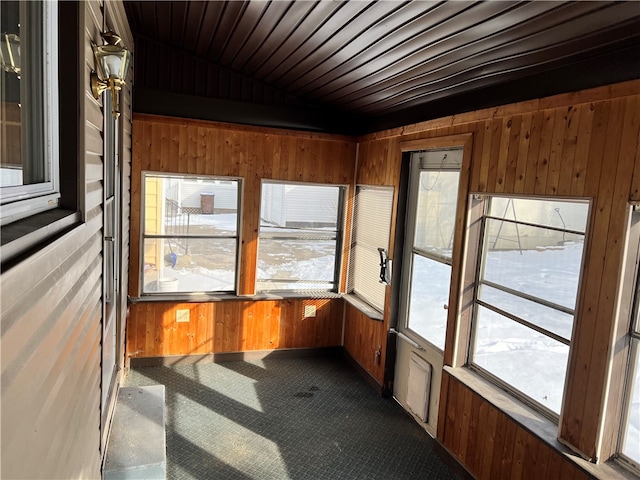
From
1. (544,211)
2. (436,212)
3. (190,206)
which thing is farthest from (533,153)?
(190,206)

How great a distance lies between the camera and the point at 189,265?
5.04 m

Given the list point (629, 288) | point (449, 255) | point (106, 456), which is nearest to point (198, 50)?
point (449, 255)

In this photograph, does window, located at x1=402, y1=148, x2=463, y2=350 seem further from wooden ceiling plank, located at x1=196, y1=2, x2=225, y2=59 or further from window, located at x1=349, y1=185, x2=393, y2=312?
wooden ceiling plank, located at x1=196, y1=2, x2=225, y2=59

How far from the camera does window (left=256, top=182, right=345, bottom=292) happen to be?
5191 mm

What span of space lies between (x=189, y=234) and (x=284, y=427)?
224cm

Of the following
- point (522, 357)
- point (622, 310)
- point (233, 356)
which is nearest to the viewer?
point (622, 310)

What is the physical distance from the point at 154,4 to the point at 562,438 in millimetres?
3814

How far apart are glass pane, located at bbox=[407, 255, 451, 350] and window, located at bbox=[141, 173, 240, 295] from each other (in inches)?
79.0

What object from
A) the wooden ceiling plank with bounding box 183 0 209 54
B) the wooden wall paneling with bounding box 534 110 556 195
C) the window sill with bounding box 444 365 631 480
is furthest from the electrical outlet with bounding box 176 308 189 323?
the wooden wall paneling with bounding box 534 110 556 195

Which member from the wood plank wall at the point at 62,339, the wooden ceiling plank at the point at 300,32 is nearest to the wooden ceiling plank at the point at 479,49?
the wooden ceiling plank at the point at 300,32

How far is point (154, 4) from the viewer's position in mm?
3326

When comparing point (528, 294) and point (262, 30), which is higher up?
point (262, 30)

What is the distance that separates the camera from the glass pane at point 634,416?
7.36ft

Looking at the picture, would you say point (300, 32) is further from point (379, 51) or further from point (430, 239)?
point (430, 239)
